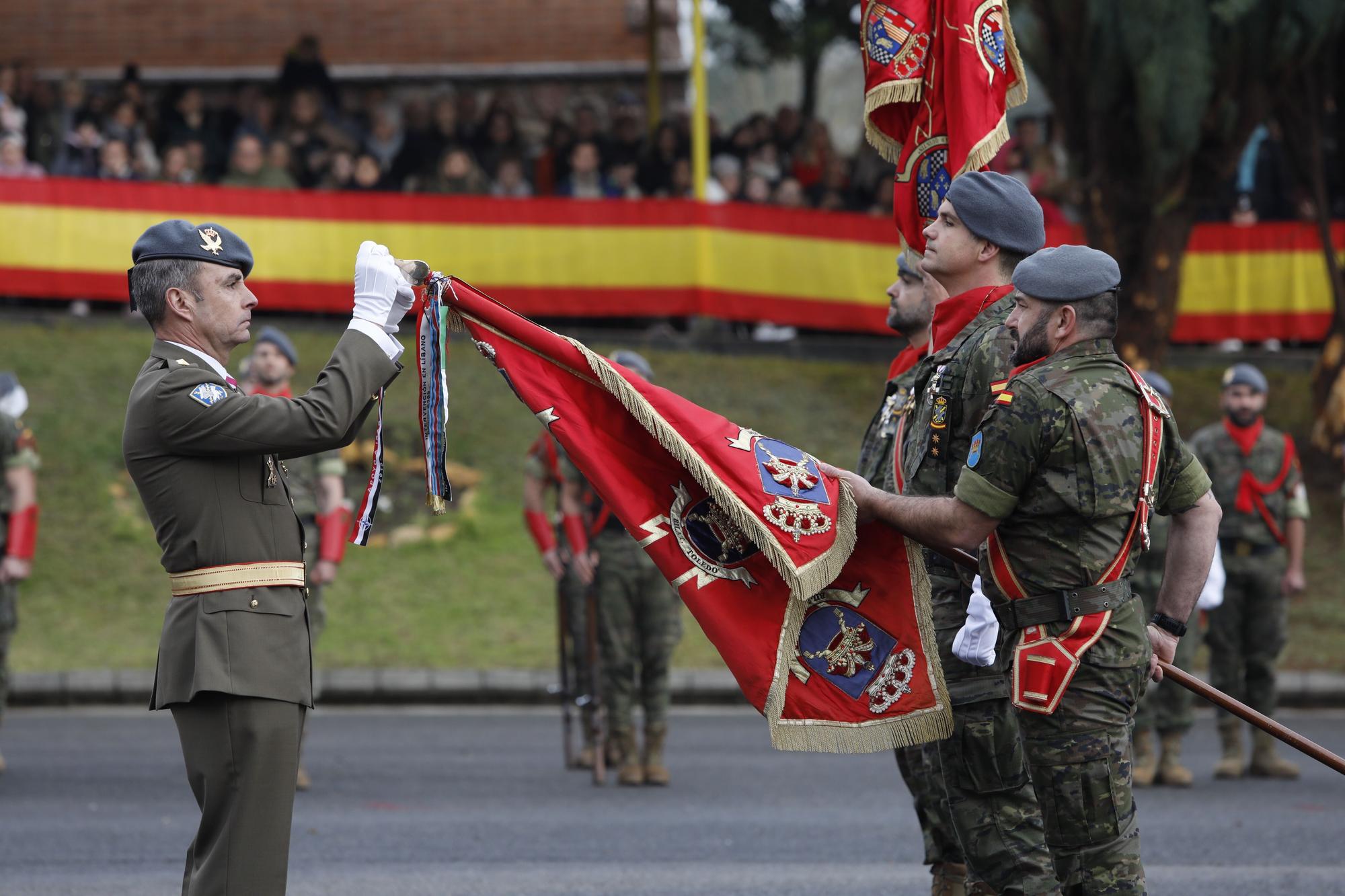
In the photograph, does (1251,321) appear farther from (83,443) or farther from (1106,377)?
(1106,377)

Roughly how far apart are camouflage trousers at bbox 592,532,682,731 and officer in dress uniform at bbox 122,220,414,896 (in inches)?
203

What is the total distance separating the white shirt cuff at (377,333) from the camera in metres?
4.78

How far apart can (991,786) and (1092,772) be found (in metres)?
0.63

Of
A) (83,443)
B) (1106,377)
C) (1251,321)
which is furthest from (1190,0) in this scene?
(1106,377)

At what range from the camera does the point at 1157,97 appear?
15250 millimetres

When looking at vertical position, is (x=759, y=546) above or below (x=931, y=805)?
above

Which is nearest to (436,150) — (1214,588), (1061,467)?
(1214,588)

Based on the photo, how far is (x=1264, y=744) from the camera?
10344mm

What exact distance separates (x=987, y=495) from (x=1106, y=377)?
469 mm

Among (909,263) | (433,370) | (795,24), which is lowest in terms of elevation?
(433,370)

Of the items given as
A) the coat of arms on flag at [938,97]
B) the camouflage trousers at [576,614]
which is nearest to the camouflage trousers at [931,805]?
the coat of arms on flag at [938,97]

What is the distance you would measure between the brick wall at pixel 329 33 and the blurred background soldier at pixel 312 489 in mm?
15437

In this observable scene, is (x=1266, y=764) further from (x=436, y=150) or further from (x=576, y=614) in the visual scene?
(x=436, y=150)

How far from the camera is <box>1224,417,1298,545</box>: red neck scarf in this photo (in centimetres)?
1062
